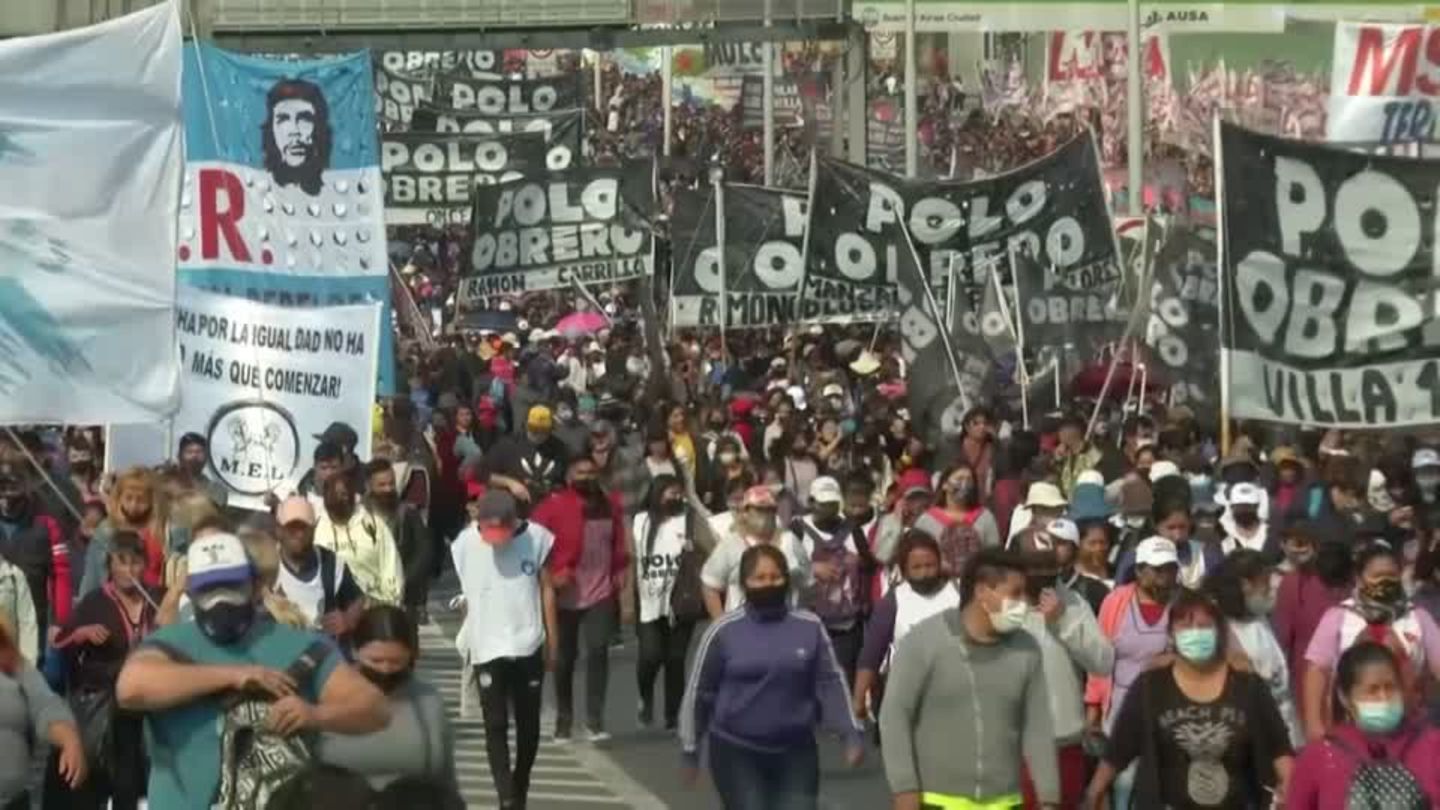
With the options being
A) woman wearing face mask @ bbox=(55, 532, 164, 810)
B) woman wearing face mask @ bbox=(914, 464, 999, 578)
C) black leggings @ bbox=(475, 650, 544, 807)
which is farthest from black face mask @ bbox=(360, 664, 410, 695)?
woman wearing face mask @ bbox=(914, 464, 999, 578)

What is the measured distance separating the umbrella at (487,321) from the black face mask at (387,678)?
35.6m

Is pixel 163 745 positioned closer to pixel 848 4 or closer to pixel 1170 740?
pixel 1170 740

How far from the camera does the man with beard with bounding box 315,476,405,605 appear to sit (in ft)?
49.3

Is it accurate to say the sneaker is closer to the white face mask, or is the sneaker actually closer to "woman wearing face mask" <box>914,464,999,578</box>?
"woman wearing face mask" <box>914,464,999,578</box>

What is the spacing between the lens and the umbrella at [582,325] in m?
42.2

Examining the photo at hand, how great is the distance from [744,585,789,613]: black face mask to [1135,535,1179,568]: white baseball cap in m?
1.29

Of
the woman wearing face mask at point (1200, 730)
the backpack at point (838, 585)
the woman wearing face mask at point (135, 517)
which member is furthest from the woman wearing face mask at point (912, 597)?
the backpack at point (838, 585)

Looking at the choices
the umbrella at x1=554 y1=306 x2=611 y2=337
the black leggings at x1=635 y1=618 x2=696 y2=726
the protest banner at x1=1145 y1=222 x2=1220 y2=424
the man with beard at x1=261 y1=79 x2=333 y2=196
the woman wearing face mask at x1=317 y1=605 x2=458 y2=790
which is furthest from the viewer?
the umbrella at x1=554 y1=306 x2=611 y2=337

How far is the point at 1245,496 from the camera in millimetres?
16000

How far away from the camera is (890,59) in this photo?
88062mm

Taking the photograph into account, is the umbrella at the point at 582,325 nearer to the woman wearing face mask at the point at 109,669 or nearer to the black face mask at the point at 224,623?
the woman wearing face mask at the point at 109,669

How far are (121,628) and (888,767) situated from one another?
9.03ft

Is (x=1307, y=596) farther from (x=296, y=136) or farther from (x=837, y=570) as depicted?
(x=296, y=136)

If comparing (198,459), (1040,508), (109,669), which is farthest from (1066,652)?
(198,459)
